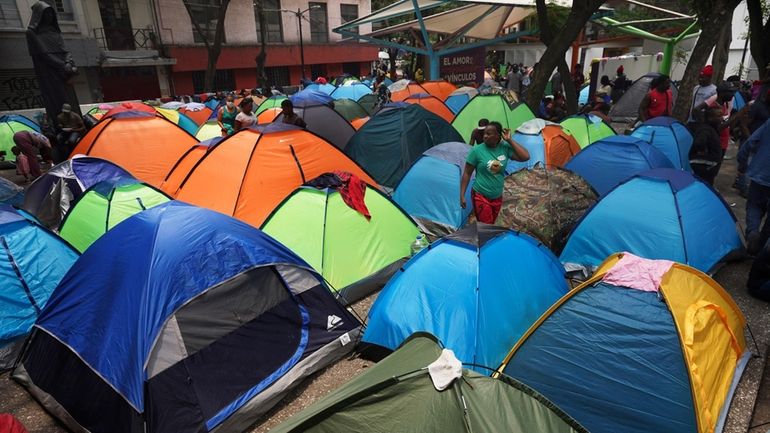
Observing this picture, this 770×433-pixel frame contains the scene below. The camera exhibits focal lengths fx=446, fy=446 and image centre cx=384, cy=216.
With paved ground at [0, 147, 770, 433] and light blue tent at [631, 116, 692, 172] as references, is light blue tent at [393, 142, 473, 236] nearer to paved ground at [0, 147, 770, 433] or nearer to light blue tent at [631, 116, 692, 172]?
paved ground at [0, 147, 770, 433]

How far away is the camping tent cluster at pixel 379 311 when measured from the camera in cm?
288

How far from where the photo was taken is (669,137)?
8.26m

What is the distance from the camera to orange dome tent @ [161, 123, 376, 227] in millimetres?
6312

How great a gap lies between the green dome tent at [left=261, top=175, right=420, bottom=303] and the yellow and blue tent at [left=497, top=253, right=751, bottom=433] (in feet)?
7.41

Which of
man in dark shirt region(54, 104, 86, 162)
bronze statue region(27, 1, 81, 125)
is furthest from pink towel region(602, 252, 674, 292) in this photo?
bronze statue region(27, 1, 81, 125)

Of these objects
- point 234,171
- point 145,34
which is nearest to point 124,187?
point 234,171

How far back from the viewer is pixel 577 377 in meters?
3.11

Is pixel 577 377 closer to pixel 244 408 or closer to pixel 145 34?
pixel 244 408

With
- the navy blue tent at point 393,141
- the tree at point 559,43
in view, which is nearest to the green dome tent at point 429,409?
the navy blue tent at point 393,141

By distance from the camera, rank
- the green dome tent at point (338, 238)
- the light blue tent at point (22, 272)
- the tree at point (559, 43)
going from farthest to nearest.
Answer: the tree at point (559, 43) → the green dome tent at point (338, 238) → the light blue tent at point (22, 272)

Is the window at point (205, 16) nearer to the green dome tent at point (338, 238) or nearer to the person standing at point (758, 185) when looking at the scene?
the green dome tent at point (338, 238)

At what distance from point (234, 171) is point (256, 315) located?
3.24 metres

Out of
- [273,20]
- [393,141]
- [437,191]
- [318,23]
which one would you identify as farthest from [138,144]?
[318,23]

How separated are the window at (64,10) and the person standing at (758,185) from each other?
2615 centimetres
